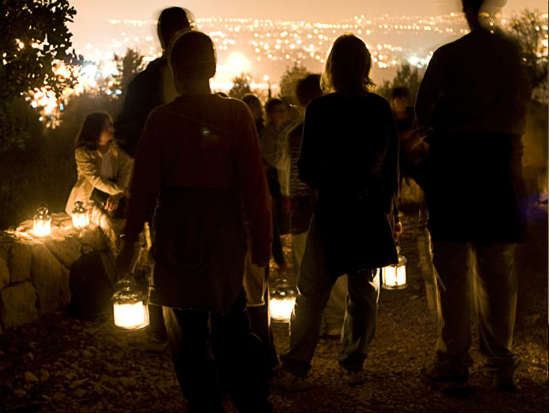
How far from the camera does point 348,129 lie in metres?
3.54

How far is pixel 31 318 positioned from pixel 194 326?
2.48 meters

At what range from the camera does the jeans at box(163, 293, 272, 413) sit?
121 inches

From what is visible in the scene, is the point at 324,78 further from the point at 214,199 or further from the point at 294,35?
the point at 294,35

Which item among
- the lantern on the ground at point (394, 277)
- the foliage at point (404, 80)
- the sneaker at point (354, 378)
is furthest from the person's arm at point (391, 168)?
the foliage at point (404, 80)

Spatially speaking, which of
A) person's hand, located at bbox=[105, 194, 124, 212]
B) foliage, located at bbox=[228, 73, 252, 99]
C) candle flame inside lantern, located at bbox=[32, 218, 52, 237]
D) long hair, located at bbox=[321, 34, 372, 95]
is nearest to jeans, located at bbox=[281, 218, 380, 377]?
long hair, located at bbox=[321, 34, 372, 95]

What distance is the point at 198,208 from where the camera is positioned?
293 centimetres

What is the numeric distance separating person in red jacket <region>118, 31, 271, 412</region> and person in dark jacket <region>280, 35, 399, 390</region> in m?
0.66

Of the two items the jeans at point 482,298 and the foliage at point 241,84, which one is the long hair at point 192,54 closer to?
the jeans at point 482,298

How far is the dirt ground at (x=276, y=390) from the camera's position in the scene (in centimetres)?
359

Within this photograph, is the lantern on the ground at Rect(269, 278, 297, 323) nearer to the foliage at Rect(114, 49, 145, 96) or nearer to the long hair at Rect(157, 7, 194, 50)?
the long hair at Rect(157, 7, 194, 50)

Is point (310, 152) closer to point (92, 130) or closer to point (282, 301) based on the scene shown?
point (282, 301)

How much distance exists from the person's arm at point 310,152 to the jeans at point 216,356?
91 centimetres

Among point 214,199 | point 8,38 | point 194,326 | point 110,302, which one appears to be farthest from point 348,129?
point 8,38

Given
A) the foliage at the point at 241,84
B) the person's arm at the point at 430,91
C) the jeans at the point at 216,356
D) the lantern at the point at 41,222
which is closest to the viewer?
the jeans at the point at 216,356
